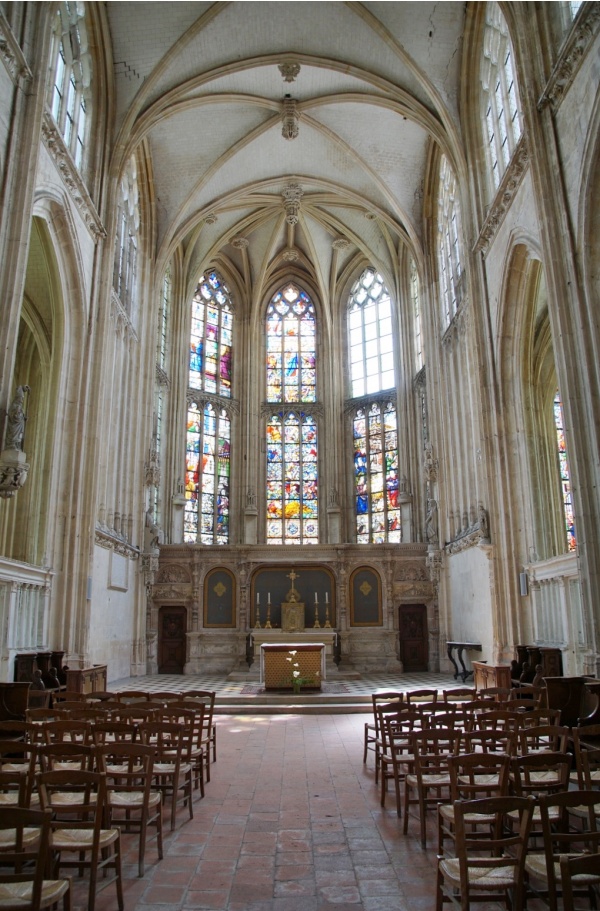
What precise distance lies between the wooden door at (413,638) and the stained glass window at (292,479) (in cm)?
674

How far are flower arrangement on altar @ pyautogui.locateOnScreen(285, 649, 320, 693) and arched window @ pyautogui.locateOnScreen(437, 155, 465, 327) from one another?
12.0m

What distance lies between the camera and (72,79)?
57.9 feet

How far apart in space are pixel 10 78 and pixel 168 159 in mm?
12533

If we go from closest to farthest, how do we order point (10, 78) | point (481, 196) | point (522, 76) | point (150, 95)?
point (10, 78)
point (522, 76)
point (481, 196)
point (150, 95)

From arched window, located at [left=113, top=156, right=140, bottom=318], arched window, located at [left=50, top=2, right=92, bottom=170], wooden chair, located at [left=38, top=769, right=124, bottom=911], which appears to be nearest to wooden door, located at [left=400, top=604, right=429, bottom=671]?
arched window, located at [left=113, top=156, right=140, bottom=318]

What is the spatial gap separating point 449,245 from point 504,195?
23.5 ft

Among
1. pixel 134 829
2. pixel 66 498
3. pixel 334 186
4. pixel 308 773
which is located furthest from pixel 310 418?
pixel 134 829

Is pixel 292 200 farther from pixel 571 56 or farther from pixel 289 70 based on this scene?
pixel 571 56

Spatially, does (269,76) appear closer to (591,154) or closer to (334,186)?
(334,186)

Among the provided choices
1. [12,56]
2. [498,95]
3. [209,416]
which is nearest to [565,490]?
[498,95]

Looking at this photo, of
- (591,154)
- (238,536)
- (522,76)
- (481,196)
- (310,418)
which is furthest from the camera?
(310,418)

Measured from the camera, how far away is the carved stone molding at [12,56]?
12.2 meters

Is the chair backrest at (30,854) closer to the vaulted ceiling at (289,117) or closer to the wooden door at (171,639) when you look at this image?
the vaulted ceiling at (289,117)

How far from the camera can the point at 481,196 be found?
741 inches
